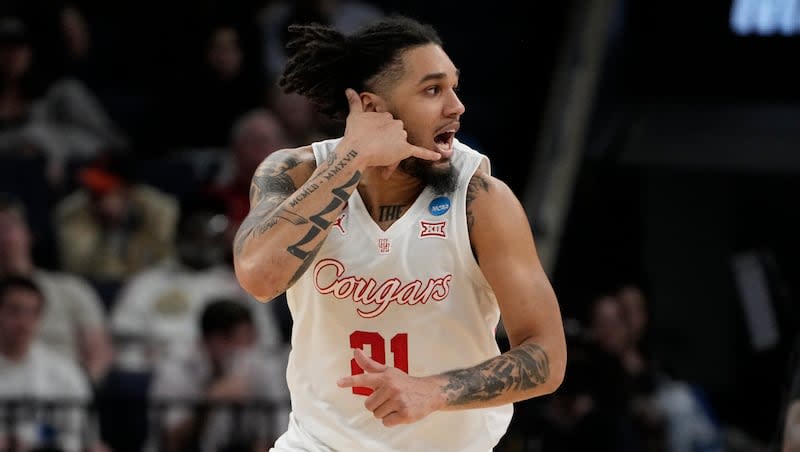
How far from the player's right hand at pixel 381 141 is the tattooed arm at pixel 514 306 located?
0.26 meters

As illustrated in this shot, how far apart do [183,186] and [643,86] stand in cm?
359

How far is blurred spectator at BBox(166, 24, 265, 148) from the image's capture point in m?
10.7

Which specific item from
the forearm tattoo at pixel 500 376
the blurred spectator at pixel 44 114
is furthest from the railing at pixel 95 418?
the forearm tattoo at pixel 500 376

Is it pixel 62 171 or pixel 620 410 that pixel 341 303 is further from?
pixel 62 171

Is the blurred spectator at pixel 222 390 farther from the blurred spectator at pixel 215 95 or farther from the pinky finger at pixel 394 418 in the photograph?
the pinky finger at pixel 394 418

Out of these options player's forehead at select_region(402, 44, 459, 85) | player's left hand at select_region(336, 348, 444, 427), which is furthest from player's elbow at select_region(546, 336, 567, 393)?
player's forehead at select_region(402, 44, 459, 85)

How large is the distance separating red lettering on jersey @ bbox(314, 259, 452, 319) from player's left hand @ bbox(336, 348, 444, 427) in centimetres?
46

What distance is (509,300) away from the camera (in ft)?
14.8

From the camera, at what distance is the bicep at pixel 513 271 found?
4512mm

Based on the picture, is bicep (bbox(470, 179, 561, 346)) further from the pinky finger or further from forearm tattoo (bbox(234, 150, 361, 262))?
the pinky finger

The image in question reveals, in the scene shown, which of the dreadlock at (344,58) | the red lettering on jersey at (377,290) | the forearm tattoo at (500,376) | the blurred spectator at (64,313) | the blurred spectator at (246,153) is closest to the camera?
the forearm tattoo at (500,376)

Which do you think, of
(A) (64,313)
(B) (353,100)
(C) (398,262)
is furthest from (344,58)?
(A) (64,313)

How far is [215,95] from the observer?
10766 millimetres

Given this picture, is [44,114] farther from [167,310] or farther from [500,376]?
[500,376]
